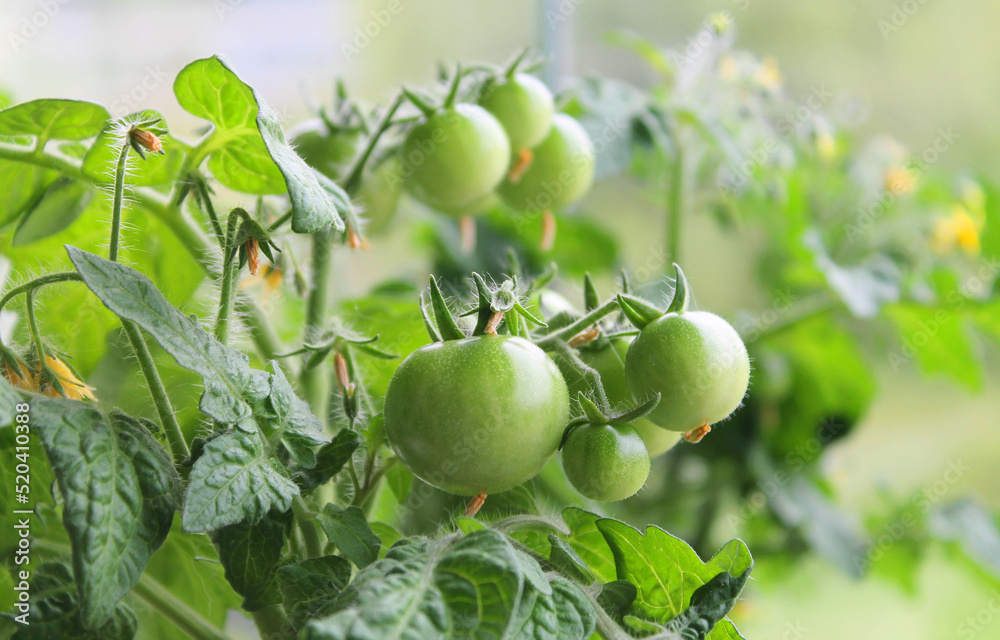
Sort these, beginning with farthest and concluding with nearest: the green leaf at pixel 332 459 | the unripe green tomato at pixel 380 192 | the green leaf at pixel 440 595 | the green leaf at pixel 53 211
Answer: the unripe green tomato at pixel 380 192
the green leaf at pixel 53 211
the green leaf at pixel 332 459
the green leaf at pixel 440 595

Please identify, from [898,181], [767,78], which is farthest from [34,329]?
[898,181]

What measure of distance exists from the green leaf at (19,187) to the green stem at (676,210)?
60 cm

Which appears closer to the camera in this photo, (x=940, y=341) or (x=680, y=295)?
(x=680, y=295)

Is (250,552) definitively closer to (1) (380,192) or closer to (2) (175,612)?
(2) (175,612)

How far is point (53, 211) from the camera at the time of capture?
1.57 feet

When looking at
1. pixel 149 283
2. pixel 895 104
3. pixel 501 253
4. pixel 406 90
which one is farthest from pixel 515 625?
pixel 895 104

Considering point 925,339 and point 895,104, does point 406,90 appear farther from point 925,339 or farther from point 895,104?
point 895,104

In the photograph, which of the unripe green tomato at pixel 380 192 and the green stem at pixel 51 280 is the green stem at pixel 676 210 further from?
the green stem at pixel 51 280

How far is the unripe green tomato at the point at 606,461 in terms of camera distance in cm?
35

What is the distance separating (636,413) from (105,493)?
22 centimetres

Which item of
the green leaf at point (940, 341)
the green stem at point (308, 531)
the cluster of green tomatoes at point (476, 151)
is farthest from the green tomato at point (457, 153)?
the green leaf at point (940, 341)

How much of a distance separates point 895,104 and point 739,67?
57 centimetres

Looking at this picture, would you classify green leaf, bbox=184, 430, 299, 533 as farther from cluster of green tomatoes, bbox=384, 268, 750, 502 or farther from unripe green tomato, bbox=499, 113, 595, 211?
unripe green tomato, bbox=499, 113, 595, 211

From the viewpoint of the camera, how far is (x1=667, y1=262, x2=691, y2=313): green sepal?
14.9 inches
